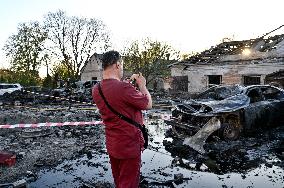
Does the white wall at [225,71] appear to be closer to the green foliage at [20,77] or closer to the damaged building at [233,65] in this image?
the damaged building at [233,65]

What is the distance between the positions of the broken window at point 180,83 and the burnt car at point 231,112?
18004mm

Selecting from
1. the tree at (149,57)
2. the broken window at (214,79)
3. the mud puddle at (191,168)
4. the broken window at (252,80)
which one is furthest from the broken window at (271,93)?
the tree at (149,57)

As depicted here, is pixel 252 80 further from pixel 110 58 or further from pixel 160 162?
pixel 110 58

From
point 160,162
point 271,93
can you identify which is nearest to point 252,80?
point 271,93

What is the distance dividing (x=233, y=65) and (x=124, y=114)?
72.3 ft

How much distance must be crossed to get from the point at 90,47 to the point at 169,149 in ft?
169

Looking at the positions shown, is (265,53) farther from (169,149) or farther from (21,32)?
(21,32)

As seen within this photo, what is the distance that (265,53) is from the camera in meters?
22.0

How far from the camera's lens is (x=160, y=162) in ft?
23.8

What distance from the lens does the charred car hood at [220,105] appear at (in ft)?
29.2

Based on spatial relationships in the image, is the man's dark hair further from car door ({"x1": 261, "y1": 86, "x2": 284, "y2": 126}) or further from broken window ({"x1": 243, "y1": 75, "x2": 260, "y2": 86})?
broken window ({"x1": 243, "y1": 75, "x2": 260, "y2": 86})

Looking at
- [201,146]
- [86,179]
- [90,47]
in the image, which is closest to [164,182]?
[86,179]

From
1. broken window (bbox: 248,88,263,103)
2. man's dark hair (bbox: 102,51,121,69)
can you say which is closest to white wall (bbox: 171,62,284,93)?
broken window (bbox: 248,88,263,103)

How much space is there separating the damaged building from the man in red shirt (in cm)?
1822
